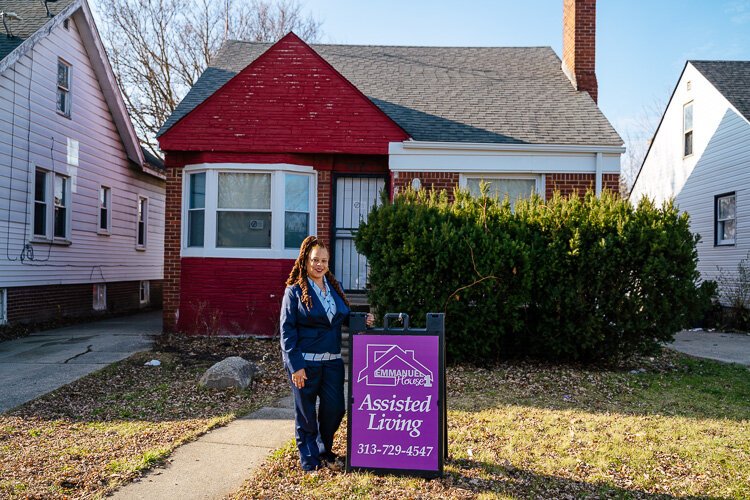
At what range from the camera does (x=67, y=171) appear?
14.0 metres

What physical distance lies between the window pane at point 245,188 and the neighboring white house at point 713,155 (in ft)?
30.8

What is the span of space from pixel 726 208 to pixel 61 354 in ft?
52.3

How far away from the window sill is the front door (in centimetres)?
641

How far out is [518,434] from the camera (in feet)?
17.9

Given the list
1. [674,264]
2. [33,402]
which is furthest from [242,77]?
[674,264]

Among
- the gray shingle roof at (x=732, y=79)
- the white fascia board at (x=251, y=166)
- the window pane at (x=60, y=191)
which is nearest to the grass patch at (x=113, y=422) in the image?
the white fascia board at (x=251, y=166)

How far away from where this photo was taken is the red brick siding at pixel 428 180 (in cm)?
1135

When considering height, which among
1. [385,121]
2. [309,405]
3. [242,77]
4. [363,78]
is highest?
[363,78]

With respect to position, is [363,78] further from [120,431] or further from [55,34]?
[120,431]

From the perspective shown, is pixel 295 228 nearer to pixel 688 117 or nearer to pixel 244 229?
pixel 244 229

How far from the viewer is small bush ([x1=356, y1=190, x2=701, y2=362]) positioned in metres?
7.83

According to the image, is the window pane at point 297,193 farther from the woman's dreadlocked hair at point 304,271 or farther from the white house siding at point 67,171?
the woman's dreadlocked hair at point 304,271

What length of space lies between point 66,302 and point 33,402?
26.4 ft

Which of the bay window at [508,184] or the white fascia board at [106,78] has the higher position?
the white fascia board at [106,78]
